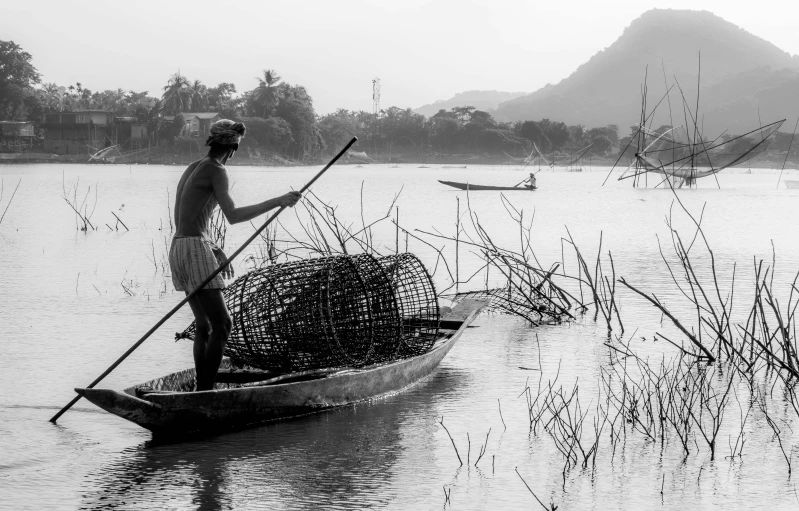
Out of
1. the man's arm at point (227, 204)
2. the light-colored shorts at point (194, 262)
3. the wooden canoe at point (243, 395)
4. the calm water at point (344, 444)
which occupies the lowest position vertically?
the calm water at point (344, 444)

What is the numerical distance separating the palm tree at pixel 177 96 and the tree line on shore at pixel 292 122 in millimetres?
85

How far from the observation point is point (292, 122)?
8369 cm

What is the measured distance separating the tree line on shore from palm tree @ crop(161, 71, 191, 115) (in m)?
0.08

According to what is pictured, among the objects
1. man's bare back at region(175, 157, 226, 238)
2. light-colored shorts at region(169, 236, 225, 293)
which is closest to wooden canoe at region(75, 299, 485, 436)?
light-colored shorts at region(169, 236, 225, 293)

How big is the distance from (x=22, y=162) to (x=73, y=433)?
74.4m

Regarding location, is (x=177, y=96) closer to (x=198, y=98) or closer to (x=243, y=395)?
(x=198, y=98)

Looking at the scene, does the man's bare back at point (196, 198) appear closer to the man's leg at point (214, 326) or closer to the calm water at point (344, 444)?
the man's leg at point (214, 326)

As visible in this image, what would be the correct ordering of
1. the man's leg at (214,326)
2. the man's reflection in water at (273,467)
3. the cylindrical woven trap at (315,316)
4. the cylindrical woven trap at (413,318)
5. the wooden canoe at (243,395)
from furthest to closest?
the cylindrical woven trap at (413,318) < the cylindrical woven trap at (315,316) < the man's leg at (214,326) < the wooden canoe at (243,395) < the man's reflection in water at (273,467)

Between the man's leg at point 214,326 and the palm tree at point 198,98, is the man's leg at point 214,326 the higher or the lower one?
the lower one

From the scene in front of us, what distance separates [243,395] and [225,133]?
1.50 meters

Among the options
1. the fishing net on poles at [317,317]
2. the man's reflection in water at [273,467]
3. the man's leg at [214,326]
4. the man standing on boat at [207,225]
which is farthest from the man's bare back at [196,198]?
the man's reflection in water at [273,467]

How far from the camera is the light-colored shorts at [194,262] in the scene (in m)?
5.13

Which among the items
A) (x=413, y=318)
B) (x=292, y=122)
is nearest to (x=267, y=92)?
(x=292, y=122)

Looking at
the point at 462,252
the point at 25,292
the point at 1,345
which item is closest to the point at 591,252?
the point at 462,252
